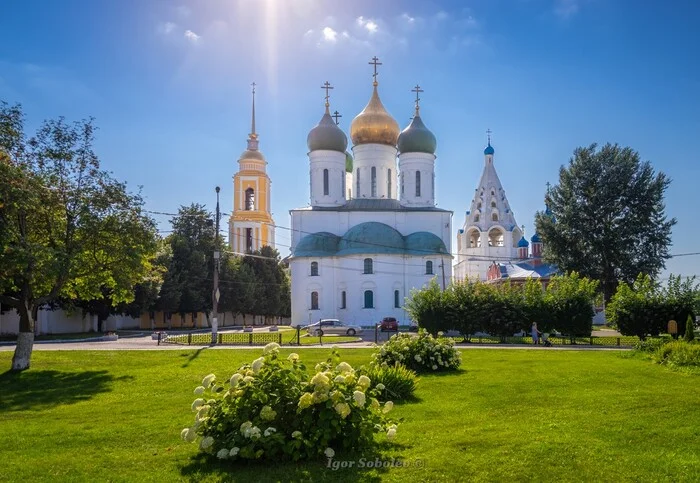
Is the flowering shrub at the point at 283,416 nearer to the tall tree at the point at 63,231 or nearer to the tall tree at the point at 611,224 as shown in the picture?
the tall tree at the point at 63,231

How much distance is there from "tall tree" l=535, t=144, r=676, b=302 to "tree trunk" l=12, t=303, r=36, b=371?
33654mm

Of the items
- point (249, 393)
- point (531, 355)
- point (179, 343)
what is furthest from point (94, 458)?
point (179, 343)

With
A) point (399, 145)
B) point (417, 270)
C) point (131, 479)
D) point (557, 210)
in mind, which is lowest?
point (131, 479)

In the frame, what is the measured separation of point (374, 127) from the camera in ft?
184

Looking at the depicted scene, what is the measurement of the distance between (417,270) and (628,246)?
1533 centimetres

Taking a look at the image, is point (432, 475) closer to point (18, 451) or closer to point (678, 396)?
point (18, 451)

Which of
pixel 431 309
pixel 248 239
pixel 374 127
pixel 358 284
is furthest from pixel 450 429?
pixel 248 239

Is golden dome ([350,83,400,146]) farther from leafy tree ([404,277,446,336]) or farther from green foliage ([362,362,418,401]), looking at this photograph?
green foliage ([362,362,418,401])

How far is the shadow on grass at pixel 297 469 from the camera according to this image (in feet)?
23.8

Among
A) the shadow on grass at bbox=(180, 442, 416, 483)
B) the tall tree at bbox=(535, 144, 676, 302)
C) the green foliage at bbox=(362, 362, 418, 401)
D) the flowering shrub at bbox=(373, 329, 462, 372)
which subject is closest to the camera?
the shadow on grass at bbox=(180, 442, 416, 483)

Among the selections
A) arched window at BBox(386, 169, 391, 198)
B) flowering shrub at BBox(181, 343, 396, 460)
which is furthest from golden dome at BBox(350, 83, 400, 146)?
flowering shrub at BBox(181, 343, 396, 460)

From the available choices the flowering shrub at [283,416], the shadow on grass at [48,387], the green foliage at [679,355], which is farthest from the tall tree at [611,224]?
the flowering shrub at [283,416]

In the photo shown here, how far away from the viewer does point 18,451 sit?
28.9ft

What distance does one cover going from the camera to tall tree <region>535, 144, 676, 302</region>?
139ft
